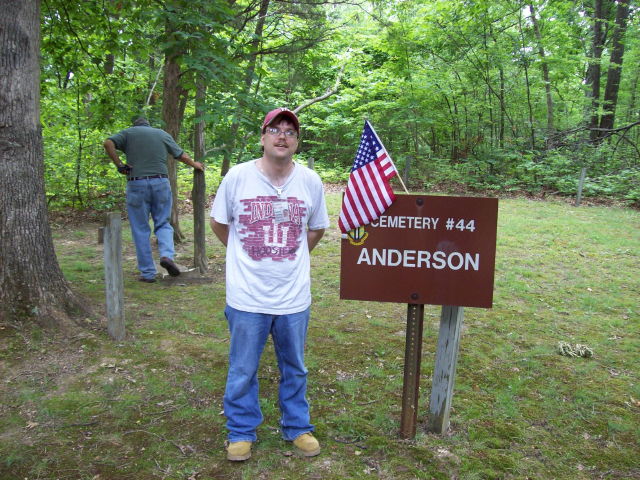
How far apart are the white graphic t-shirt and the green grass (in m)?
0.93

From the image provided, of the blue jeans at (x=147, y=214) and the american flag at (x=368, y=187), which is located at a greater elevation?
the american flag at (x=368, y=187)

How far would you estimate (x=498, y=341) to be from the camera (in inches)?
180

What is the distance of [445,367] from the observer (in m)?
2.96

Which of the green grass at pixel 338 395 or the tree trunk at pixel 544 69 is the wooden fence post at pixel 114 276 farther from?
the tree trunk at pixel 544 69

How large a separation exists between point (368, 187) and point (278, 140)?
0.57 metres

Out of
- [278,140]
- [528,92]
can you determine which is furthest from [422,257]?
[528,92]

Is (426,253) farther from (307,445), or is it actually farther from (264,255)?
(307,445)

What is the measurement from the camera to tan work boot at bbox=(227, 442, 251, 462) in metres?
2.68

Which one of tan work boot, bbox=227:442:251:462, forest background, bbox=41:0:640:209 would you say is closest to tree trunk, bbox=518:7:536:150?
forest background, bbox=41:0:640:209

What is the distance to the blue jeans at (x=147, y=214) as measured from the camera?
18.6ft

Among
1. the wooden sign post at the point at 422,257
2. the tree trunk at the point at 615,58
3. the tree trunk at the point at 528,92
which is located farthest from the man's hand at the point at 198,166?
the tree trunk at the point at 615,58

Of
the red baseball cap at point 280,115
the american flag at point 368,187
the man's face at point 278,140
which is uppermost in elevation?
the red baseball cap at point 280,115

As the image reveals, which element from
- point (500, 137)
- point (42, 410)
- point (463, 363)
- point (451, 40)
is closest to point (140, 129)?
point (42, 410)

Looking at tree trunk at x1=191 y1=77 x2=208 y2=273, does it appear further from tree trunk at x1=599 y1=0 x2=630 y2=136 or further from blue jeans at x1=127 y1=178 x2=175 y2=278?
tree trunk at x1=599 y1=0 x2=630 y2=136
